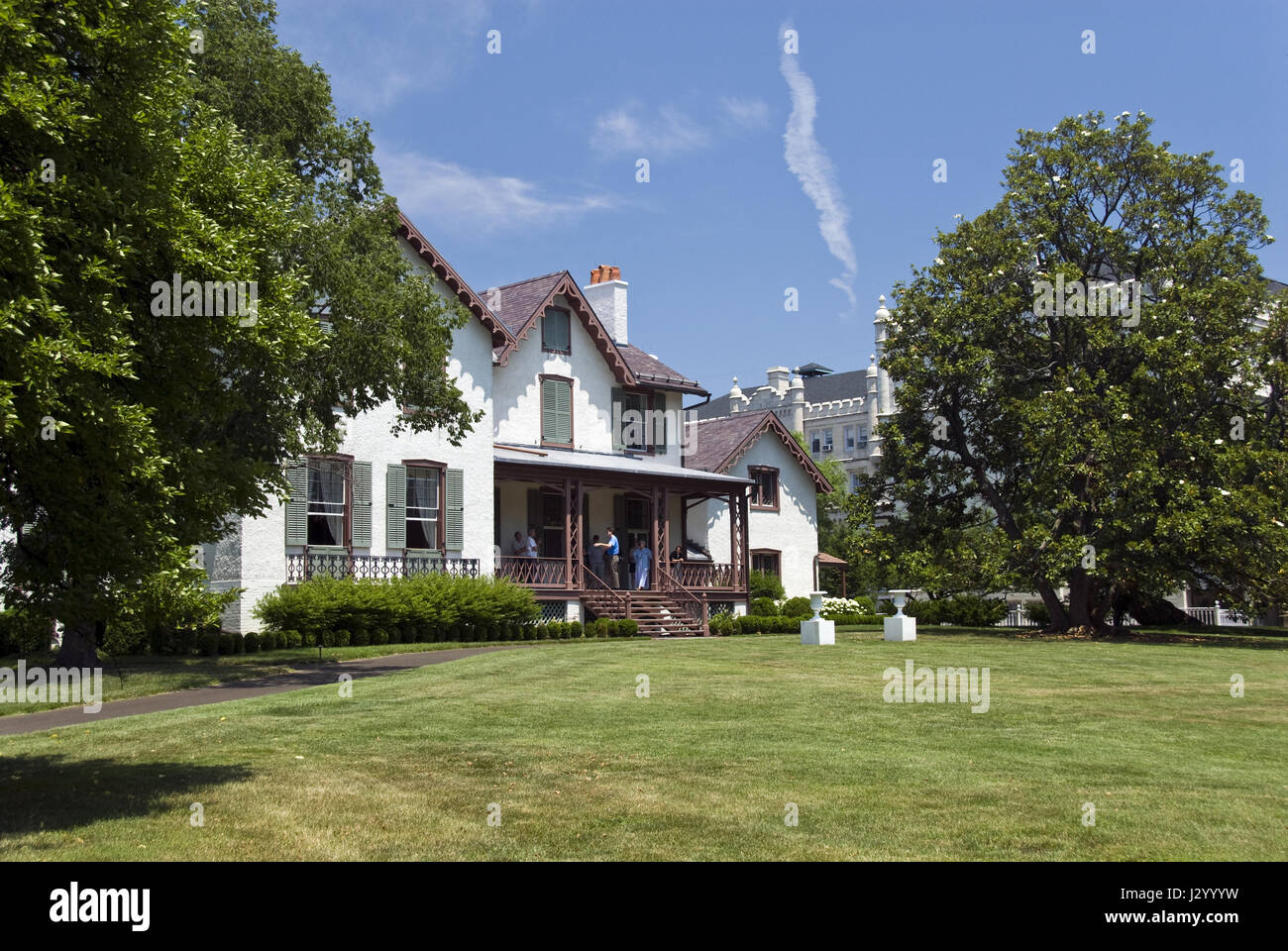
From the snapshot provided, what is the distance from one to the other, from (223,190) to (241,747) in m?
5.01

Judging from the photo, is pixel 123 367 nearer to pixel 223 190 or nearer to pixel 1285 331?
pixel 223 190

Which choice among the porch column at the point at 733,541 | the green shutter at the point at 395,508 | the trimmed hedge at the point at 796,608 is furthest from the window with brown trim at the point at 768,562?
the green shutter at the point at 395,508

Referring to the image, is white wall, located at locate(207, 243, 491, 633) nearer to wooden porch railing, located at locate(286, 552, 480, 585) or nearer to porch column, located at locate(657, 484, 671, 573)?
wooden porch railing, located at locate(286, 552, 480, 585)

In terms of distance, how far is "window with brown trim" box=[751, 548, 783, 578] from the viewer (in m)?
43.0

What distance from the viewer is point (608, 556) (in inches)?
1422

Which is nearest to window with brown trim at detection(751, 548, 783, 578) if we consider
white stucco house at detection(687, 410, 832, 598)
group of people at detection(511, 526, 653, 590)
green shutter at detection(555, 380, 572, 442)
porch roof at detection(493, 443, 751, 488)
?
white stucco house at detection(687, 410, 832, 598)

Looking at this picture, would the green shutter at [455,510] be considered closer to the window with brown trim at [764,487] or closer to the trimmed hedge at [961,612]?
the window with brown trim at [764,487]

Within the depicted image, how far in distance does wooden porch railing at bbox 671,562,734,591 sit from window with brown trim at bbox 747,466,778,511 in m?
4.83

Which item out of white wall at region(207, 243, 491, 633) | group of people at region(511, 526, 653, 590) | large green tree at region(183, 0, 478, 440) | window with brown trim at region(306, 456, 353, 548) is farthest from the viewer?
group of people at region(511, 526, 653, 590)

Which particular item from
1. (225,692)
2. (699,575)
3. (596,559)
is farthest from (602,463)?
(225,692)

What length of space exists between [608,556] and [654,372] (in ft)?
21.1

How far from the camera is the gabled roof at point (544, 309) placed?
34.8 meters

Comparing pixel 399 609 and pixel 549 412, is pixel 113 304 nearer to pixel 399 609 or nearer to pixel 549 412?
pixel 399 609
